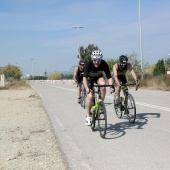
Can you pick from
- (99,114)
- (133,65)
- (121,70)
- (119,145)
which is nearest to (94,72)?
(99,114)

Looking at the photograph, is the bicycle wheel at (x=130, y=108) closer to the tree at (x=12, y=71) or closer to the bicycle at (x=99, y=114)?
the bicycle at (x=99, y=114)

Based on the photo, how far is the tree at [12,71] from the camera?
87.8m

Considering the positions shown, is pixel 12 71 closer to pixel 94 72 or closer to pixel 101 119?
pixel 94 72

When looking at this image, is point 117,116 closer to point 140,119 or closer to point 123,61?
point 140,119

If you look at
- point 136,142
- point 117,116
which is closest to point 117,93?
point 117,116

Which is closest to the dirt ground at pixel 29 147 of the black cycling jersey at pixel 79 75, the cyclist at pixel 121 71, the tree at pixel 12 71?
the cyclist at pixel 121 71

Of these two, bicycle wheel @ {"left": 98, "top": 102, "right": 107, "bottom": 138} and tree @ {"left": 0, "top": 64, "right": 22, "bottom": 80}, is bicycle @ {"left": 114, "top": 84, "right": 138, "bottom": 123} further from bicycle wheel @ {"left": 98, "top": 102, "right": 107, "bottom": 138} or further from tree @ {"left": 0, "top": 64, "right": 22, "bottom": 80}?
tree @ {"left": 0, "top": 64, "right": 22, "bottom": 80}

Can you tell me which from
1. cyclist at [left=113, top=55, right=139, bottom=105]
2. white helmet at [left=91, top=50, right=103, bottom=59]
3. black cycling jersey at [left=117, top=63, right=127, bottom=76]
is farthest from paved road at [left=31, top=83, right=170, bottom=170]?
white helmet at [left=91, top=50, right=103, bottom=59]

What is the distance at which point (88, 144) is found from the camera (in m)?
6.71

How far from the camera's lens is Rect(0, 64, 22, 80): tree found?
8781cm

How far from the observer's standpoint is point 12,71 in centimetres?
8944

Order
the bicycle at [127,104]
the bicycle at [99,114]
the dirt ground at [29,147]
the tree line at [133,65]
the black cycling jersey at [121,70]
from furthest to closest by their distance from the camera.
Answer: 1. the tree line at [133,65]
2. the black cycling jersey at [121,70]
3. the bicycle at [127,104]
4. the bicycle at [99,114]
5. the dirt ground at [29,147]

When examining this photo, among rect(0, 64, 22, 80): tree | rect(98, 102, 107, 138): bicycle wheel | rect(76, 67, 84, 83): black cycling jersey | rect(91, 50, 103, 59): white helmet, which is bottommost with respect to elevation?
rect(98, 102, 107, 138): bicycle wheel

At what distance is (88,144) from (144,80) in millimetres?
25910
